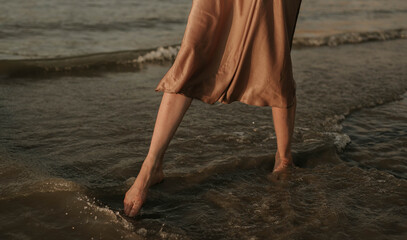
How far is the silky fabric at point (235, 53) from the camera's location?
225cm

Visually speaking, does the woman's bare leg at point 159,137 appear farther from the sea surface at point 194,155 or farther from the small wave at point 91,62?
the small wave at point 91,62

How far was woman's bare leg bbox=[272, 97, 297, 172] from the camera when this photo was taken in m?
2.74

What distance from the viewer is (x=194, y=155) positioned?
3.16m

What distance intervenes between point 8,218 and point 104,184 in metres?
0.56

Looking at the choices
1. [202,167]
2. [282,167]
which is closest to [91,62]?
[202,167]

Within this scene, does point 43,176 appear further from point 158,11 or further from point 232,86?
point 158,11

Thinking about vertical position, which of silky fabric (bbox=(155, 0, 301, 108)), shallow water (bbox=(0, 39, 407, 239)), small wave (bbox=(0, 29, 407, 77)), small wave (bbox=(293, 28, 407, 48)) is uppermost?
silky fabric (bbox=(155, 0, 301, 108))

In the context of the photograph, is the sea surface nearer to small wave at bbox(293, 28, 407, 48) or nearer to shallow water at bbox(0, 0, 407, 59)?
shallow water at bbox(0, 0, 407, 59)

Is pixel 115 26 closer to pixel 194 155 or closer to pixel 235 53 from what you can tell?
pixel 194 155

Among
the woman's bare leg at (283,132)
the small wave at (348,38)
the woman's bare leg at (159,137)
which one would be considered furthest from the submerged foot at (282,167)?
the small wave at (348,38)

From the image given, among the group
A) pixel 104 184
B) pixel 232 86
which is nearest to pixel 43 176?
pixel 104 184

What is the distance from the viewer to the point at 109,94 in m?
4.62

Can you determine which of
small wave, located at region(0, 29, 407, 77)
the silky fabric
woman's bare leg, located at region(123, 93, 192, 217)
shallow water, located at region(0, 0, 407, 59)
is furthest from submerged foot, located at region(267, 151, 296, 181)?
shallow water, located at region(0, 0, 407, 59)

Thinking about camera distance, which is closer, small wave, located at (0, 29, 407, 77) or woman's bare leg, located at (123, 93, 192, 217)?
woman's bare leg, located at (123, 93, 192, 217)
